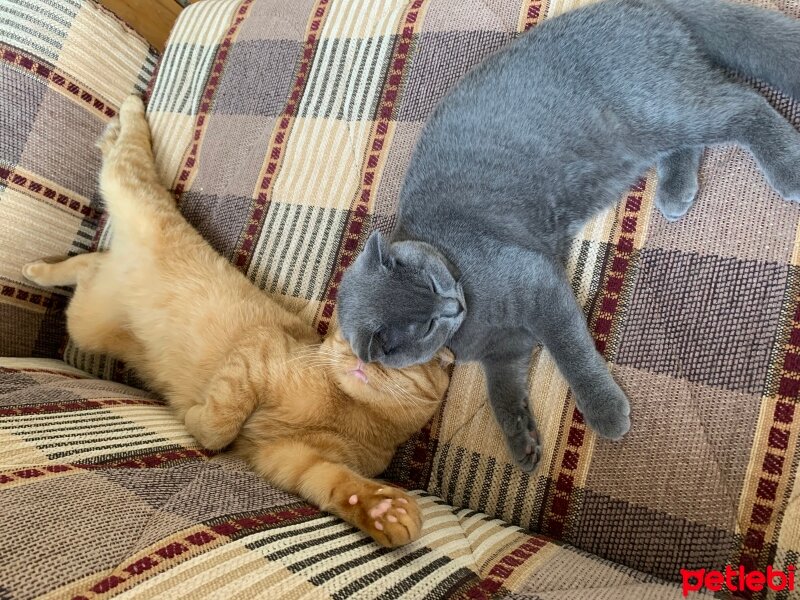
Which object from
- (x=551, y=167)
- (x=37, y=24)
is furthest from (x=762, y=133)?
(x=37, y=24)

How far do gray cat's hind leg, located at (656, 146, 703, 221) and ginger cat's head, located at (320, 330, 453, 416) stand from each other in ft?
1.70

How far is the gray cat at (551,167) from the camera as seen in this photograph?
1051mm

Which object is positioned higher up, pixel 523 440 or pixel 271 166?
pixel 271 166

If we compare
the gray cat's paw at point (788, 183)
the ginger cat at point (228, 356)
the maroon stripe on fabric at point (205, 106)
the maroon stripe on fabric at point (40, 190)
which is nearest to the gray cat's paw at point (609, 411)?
the ginger cat at point (228, 356)

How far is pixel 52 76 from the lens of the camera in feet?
4.69

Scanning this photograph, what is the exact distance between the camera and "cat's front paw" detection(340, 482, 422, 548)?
34.3 inches

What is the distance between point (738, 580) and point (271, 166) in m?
1.27

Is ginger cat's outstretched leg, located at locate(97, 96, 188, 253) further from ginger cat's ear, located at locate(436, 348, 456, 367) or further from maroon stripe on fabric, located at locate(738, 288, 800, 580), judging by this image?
maroon stripe on fabric, located at locate(738, 288, 800, 580)

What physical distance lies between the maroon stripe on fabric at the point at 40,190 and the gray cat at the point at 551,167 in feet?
2.71

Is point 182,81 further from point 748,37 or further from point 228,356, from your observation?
point 748,37

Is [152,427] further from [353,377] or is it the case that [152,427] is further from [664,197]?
[664,197]

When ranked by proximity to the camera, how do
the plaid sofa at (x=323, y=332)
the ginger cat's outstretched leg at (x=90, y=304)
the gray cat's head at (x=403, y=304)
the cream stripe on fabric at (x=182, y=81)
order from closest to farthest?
the plaid sofa at (x=323, y=332)
the gray cat's head at (x=403, y=304)
the ginger cat's outstretched leg at (x=90, y=304)
the cream stripe on fabric at (x=182, y=81)

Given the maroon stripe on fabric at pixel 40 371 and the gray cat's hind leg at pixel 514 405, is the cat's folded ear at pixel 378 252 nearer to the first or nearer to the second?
the gray cat's hind leg at pixel 514 405

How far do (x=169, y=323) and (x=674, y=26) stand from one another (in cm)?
127
